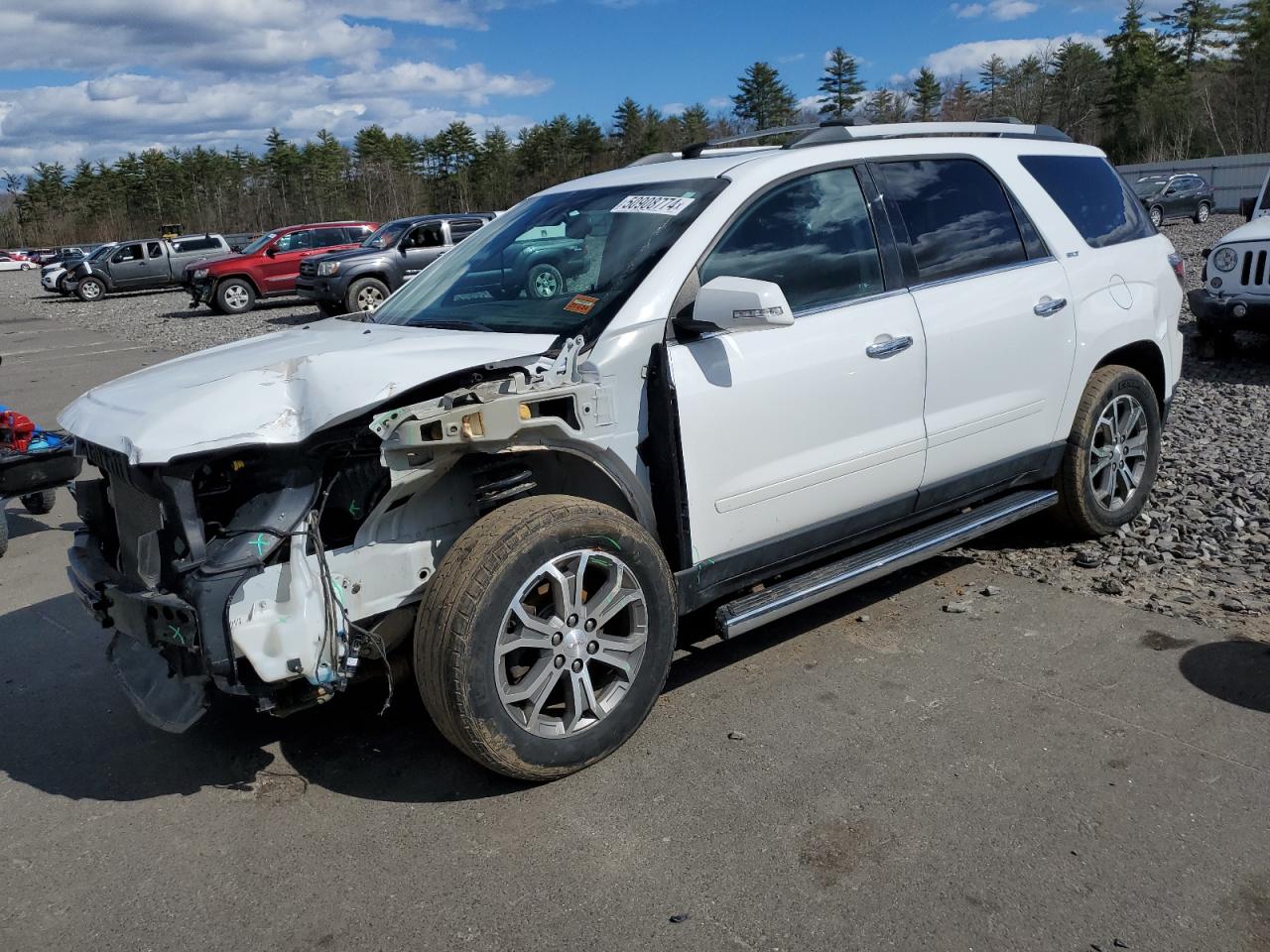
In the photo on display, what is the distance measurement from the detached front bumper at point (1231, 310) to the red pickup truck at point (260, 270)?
781 inches

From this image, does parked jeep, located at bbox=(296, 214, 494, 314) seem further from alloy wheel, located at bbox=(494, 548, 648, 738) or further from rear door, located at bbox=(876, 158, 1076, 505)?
alloy wheel, located at bbox=(494, 548, 648, 738)

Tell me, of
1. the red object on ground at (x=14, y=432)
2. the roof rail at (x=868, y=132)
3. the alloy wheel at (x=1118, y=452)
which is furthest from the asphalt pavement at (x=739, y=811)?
the red object on ground at (x=14, y=432)

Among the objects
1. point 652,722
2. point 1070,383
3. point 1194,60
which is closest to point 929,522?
point 1070,383

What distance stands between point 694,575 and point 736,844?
0.99m

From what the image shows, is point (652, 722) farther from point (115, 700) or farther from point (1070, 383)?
point (1070, 383)

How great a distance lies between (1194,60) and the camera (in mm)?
69875

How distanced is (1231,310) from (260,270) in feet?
69.2

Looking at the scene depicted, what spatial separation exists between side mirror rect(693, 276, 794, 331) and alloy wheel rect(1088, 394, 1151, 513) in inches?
91.5

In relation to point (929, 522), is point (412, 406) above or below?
above

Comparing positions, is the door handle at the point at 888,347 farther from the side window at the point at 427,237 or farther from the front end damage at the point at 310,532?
the side window at the point at 427,237

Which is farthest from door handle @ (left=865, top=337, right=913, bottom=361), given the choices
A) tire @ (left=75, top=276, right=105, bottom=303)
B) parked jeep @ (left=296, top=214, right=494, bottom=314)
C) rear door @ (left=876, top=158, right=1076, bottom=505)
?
tire @ (left=75, top=276, right=105, bottom=303)

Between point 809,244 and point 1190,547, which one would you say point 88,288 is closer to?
point 809,244

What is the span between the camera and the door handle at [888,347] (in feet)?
13.2

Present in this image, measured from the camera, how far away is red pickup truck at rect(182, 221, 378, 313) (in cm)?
2425
